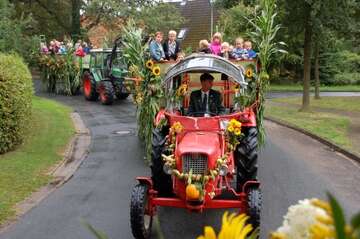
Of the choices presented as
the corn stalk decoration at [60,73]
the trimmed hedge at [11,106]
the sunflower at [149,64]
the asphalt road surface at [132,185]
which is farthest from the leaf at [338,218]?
the corn stalk decoration at [60,73]

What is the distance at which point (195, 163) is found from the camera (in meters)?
6.49

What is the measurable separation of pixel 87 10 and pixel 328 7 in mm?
20354

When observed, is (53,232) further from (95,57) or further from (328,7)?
(95,57)

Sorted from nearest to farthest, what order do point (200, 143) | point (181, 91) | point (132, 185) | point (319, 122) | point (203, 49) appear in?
point (200, 143) < point (181, 91) < point (132, 185) < point (203, 49) < point (319, 122)

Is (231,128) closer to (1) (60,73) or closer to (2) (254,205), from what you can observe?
(2) (254,205)

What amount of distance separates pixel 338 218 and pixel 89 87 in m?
21.8

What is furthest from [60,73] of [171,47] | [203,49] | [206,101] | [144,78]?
[206,101]

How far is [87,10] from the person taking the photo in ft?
113

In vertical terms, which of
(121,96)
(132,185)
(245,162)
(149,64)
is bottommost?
(132,185)

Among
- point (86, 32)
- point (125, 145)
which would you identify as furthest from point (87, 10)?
point (125, 145)

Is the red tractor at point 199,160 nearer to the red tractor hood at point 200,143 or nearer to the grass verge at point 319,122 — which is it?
the red tractor hood at point 200,143

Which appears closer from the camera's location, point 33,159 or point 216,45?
point 33,159

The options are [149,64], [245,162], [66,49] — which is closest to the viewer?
[245,162]

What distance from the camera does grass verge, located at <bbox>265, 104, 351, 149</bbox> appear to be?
14036 millimetres
